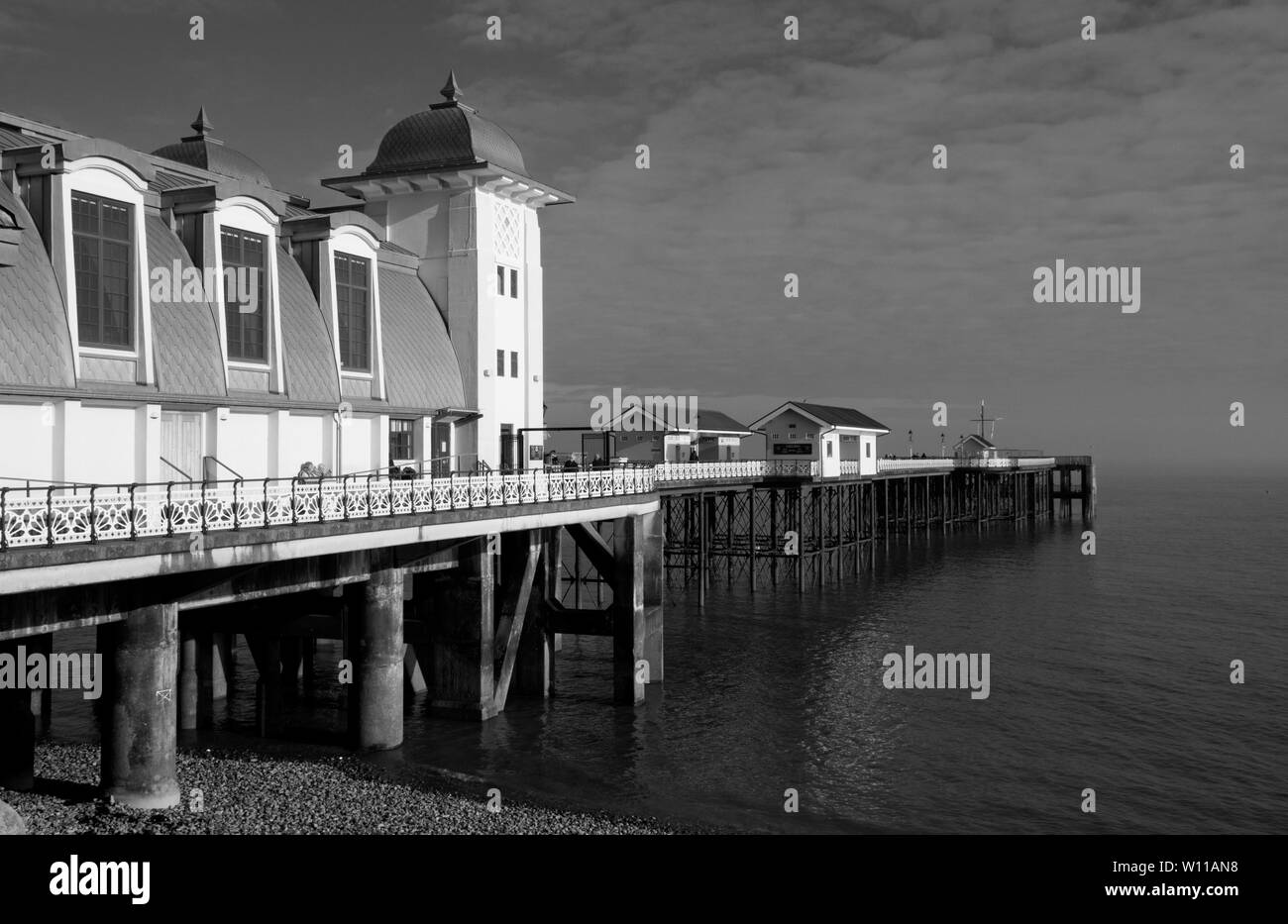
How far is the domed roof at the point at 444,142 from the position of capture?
29875 millimetres

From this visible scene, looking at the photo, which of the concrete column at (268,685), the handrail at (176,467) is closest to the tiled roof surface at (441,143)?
the handrail at (176,467)

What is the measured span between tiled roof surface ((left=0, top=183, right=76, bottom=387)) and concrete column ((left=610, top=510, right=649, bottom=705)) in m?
14.2

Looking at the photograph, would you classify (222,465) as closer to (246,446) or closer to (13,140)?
(246,446)

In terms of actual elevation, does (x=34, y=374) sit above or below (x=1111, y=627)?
above

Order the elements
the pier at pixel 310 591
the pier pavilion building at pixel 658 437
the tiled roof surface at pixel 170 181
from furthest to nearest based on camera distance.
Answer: the pier pavilion building at pixel 658 437 → the tiled roof surface at pixel 170 181 → the pier at pixel 310 591

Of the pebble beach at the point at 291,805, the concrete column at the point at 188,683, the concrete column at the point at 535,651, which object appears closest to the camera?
the pebble beach at the point at 291,805

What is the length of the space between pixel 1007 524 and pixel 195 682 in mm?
78461

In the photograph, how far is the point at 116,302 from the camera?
19672mm

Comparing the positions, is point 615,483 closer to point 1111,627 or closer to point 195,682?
point 195,682

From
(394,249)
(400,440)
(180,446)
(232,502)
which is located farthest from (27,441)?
(394,249)

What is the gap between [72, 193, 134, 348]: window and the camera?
62.3 feet

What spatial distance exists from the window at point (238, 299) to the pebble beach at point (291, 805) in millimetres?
8315

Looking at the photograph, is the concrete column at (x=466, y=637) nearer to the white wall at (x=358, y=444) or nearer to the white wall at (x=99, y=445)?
the white wall at (x=358, y=444)
